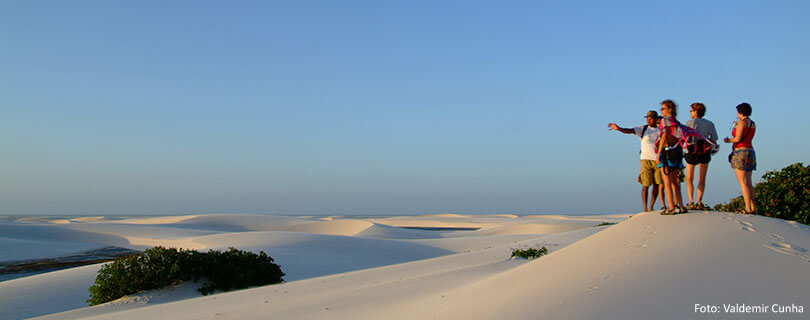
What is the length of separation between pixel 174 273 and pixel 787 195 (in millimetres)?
11856

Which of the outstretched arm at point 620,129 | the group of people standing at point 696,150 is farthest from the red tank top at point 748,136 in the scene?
the outstretched arm at point 620,129

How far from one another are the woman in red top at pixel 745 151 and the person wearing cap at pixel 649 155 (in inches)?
45.6

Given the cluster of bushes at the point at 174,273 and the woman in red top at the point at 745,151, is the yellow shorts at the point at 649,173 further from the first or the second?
the cluster of bushes at the point at 174,273

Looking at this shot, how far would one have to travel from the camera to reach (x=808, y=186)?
29.1 ft

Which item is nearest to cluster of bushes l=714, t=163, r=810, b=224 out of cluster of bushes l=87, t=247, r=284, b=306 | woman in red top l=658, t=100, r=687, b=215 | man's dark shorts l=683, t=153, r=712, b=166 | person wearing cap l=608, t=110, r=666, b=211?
person wearing cap l=608, t=110, r=666, b=211

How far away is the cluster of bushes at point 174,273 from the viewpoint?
28.3 feet

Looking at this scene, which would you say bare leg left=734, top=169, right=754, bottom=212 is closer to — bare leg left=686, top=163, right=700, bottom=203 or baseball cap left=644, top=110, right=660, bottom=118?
bare leg left=686, top=163, right=700, bottom=203

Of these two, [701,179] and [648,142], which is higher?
[648,142]

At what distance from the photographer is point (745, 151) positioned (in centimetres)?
689

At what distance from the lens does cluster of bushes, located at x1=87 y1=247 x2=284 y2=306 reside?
862cm

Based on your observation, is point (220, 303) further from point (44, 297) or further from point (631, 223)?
point (631, 223)

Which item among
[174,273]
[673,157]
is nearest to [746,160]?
[673,157]

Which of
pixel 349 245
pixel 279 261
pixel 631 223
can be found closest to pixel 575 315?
pixel 631 223

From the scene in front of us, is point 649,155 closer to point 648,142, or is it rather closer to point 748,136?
point 648,142
